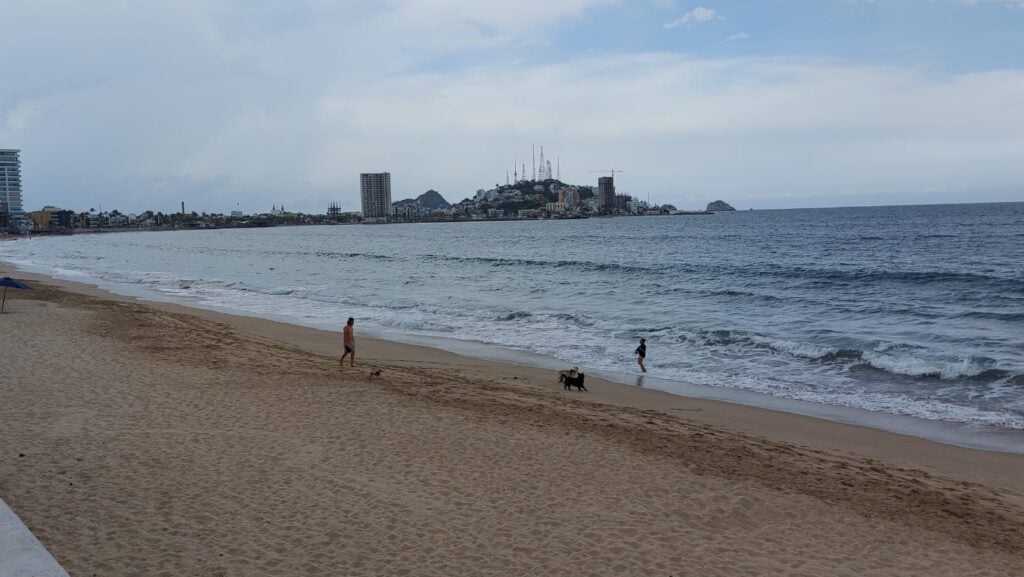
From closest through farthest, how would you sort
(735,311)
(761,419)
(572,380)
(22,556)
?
(22,556), (761,419), (572,380), (735,311)

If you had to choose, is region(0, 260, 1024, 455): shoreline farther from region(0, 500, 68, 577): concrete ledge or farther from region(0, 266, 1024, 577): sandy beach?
region(0, 500, 68, 577): concrete ledge

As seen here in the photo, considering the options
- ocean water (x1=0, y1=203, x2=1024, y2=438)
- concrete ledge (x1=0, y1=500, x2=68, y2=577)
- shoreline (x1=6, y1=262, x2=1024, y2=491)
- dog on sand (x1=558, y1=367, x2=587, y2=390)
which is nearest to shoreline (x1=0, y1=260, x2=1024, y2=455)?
shoreline (x1=6, y1=262, x2=1024, y2=491)

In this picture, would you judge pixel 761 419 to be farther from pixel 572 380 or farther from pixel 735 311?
pixel 735 311

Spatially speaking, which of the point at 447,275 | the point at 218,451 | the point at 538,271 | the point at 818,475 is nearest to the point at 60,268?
the point at 447,275

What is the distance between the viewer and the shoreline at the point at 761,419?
9734 millimetres

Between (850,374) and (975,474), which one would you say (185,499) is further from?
(850,374)

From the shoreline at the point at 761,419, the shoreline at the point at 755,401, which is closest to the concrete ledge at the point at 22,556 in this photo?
the shoreline at the point at 761,419

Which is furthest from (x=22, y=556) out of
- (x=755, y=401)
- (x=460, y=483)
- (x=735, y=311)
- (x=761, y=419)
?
(x=735, y=311)

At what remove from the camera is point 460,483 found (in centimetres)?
781

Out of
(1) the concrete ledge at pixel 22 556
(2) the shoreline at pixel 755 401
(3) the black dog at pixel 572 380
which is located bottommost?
(2) the shoreline at pixel 755 401

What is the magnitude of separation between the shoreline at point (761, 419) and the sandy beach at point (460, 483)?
2.8 inches

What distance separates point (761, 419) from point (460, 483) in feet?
21.7

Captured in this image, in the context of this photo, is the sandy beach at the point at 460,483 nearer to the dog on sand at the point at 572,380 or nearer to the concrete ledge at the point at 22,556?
the dog on sand at the point at 572,380

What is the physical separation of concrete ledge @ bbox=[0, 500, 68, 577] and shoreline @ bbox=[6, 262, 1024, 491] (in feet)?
31.6
